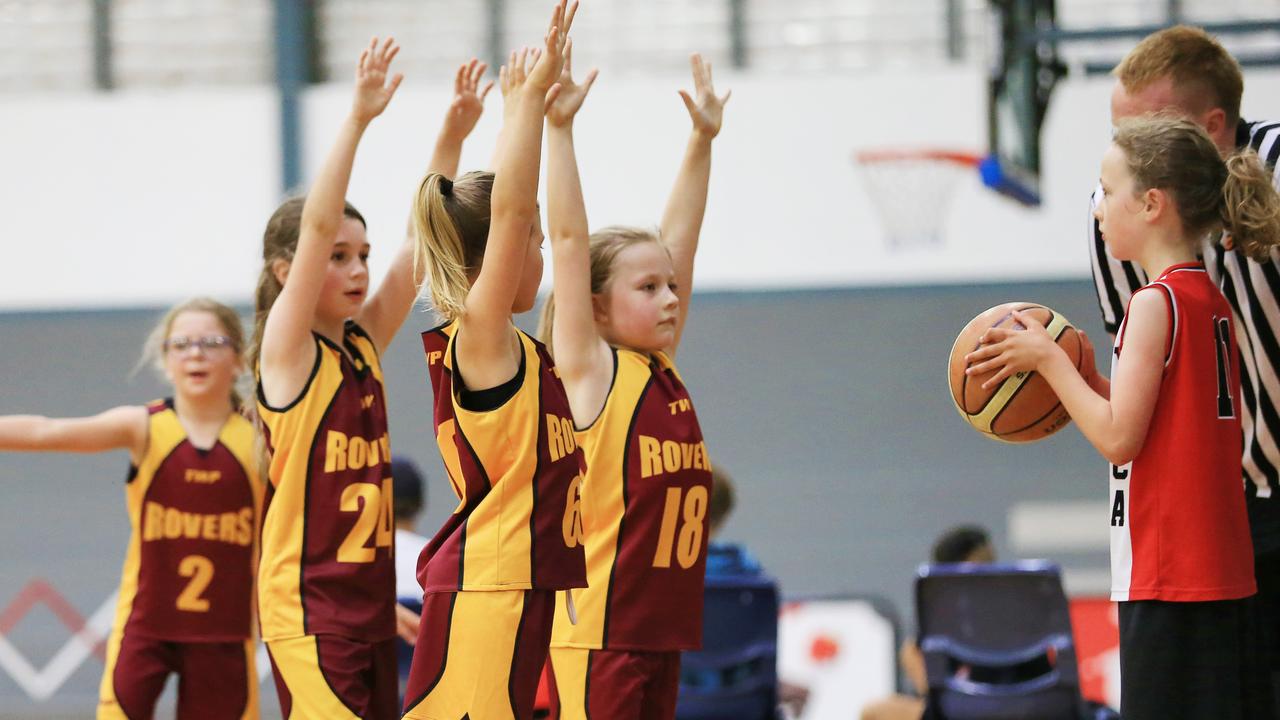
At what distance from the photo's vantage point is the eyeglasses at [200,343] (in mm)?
4516

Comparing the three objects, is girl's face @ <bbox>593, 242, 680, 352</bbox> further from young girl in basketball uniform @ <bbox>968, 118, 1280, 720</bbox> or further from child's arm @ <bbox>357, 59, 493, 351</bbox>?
young girl in basketball uniform @ <bbox>968, 118, 1280, 720</bbox>

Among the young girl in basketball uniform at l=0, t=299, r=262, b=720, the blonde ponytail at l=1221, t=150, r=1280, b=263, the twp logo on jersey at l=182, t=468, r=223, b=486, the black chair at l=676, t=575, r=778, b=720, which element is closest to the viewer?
the blonde ponytail at l=1221, t=150, r=1280, b=263

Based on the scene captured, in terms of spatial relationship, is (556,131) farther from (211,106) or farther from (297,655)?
(211,106)

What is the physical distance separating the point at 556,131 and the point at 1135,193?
139cm

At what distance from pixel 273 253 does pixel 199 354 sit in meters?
0.88

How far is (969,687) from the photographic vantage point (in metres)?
5.29

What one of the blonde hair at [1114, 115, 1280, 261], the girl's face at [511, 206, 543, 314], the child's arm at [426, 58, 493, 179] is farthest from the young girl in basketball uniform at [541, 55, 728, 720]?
the blonde hair at [1114, 115, 1280, 261]

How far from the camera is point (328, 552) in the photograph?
346 centimetres

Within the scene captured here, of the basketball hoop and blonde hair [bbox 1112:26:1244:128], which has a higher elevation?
the basketball hoop

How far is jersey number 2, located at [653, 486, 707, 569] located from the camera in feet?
11.3

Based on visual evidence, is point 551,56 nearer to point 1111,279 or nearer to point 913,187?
point 1111,279

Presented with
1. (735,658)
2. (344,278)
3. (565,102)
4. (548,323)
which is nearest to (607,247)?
(548,323)

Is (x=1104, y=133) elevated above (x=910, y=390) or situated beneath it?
elevated above

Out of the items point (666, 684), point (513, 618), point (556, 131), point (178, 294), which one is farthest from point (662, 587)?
point (178, 294)
